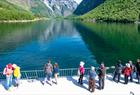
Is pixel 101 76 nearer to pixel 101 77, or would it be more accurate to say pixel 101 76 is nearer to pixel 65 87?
pixel 101 77

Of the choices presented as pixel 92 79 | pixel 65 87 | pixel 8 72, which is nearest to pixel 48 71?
pixel 65 87

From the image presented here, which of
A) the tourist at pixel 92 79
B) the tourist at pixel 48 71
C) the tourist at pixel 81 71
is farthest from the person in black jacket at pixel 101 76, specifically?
the tourist at pixel 48 71

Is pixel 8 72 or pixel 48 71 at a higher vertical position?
pixel 8 72

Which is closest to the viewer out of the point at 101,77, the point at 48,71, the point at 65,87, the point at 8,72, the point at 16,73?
the point at 8,72

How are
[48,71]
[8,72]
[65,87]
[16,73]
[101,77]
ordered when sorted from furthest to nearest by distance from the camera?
[48,71] < [65,87] < [101,77] < [16,73] < [8,72]

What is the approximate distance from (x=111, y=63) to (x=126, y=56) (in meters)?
12.0

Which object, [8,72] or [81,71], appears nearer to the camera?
[8,72]

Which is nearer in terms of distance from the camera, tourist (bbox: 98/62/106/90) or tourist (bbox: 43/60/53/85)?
tourist (bbox: 98/62/106/90)

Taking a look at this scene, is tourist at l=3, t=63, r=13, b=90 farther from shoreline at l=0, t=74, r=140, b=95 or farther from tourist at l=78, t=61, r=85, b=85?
tourist at l=78, t=61, r=85, b=85

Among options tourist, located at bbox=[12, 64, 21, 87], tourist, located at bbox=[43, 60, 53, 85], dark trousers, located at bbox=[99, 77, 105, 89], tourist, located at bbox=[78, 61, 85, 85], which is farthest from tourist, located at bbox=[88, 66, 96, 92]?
tourist, located at bbox=[12, 64, 21, 87]

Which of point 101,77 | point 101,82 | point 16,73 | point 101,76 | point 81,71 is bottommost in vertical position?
point 101,82

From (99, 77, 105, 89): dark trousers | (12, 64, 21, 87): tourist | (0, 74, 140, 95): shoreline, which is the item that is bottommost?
(0, 74, 140, 95): shoreline

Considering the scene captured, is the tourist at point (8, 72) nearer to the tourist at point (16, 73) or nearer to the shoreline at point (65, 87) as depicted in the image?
the tourist at point (16, 73)

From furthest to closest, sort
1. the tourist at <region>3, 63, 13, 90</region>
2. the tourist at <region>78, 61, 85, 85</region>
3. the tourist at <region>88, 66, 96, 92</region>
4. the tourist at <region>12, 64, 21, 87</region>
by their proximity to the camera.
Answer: the tourist at <region>78, 61, 85, 85</region>, the tourist at <region>12, 64, 21, 87</region>, the tourist at <region>3, 63, 13, 90</region>, the tourist at <region>88, 66, 96, 92</region>
